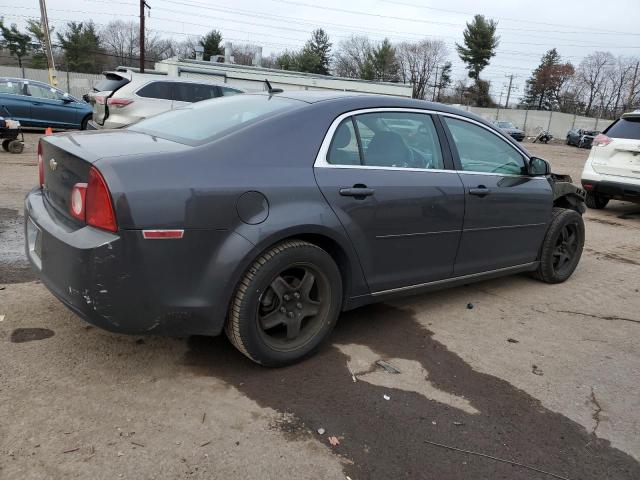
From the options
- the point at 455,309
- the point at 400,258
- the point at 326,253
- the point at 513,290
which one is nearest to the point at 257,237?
the point at 326,253

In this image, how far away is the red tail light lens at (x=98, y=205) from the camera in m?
2.46

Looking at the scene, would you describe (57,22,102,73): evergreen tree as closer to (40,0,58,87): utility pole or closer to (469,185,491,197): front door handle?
(40,0,58,87): utility pole

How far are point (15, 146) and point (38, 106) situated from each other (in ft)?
13.3

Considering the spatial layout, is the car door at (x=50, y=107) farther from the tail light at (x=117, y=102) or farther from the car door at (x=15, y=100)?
the tail light at (x=117, y=102)

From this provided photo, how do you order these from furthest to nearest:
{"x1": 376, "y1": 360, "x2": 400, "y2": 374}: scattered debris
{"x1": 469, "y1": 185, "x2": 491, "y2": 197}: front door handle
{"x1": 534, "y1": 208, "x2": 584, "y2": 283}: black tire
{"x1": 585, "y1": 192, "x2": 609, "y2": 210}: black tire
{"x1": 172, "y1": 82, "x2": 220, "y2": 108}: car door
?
{"x1": 172, "y1": 82, "x2": 220, "y2": 108}: car door
{"x1": 585, "y1": 192, "x2": 609, "y2": 210}: black tire
{"x1": 534, "y1": 208, "x2": 584, "y2": 283}: black tire
{"x1": 469, "y1": 185, "x2": 491, "y2": 197}: front door handle
{"x1": 376, "y1": 360, "x2": 400, "y2": 374}: scattered debris

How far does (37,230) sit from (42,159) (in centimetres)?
51

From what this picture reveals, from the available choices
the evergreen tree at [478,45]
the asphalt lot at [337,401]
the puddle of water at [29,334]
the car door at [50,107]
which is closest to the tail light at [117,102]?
the car door at [50,107]

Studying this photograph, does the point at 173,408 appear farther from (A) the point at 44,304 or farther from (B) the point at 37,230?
(A) the point at 44,304

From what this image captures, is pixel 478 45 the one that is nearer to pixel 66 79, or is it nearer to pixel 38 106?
Answer: pixel 66 79

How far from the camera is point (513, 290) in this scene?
4.87 metres

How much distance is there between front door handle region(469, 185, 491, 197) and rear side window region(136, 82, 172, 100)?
29.7ft

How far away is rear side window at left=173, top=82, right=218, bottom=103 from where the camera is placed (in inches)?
464

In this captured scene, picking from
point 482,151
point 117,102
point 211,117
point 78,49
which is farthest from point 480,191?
point 78,49

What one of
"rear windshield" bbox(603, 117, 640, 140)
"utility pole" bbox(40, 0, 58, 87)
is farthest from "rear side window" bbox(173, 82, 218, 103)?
"utility pole" bbox(40, 0, 58, 87)
